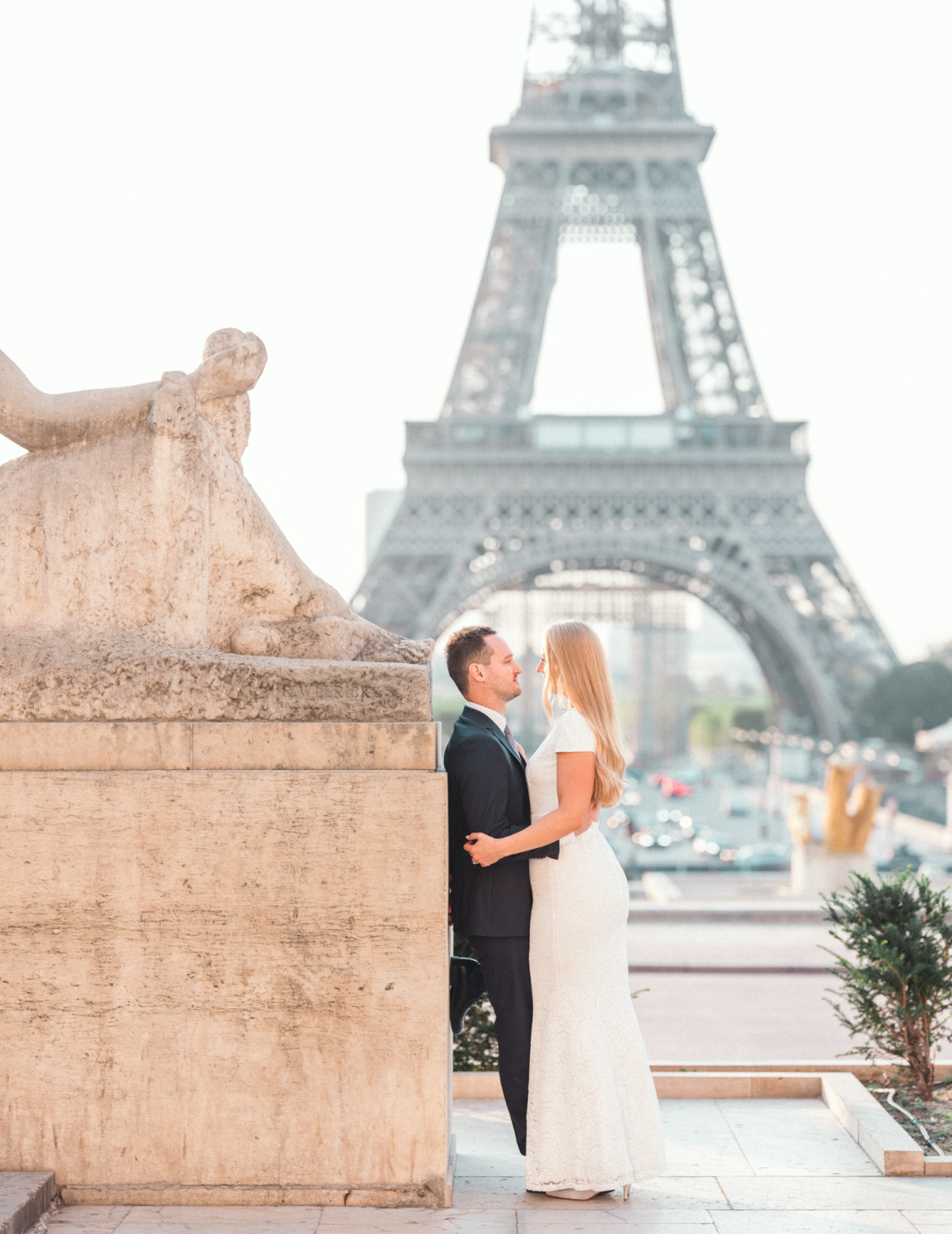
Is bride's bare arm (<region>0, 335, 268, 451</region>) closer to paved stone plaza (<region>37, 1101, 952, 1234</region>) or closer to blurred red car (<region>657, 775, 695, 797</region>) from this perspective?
paved stone plaza (<region>37, 1101, 952, 1234</region>)

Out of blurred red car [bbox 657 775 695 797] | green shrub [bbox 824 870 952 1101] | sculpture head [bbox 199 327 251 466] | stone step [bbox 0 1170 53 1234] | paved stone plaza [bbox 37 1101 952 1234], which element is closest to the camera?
stone step [bbox 0 1170 53 1234]

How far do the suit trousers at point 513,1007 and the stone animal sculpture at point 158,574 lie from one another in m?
0.82

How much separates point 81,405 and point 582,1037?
2403mm

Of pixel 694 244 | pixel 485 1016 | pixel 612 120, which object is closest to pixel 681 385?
pixel 694 244

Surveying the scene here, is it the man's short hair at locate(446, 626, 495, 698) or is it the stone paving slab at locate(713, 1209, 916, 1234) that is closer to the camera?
the stone paving slab at locate(713, 1209, 916, 1234)

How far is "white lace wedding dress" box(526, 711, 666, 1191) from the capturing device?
12.0 ft

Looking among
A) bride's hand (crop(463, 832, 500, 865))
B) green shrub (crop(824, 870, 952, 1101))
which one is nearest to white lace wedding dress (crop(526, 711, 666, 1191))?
bride's hand (crop(463, 832, 500, 865))

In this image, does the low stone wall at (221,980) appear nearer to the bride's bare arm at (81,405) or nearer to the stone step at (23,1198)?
the stone step at (23,1198)

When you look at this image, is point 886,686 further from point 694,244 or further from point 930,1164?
point 930,1164

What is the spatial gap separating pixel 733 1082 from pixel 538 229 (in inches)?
1324

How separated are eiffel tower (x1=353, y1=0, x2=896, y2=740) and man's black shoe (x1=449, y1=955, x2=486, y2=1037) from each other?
87.1ft

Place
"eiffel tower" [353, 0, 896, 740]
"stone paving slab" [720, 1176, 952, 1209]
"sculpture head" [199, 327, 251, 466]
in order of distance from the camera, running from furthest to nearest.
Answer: "eiffel tower" [353, 0, 896, 740], "sculpture head" [199, 327, 251, 466], "stone paving slab" [720, 1176, 952, 1209]

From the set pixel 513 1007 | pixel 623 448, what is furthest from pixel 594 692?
pixel 623 448

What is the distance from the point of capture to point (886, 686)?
36.4 meters
